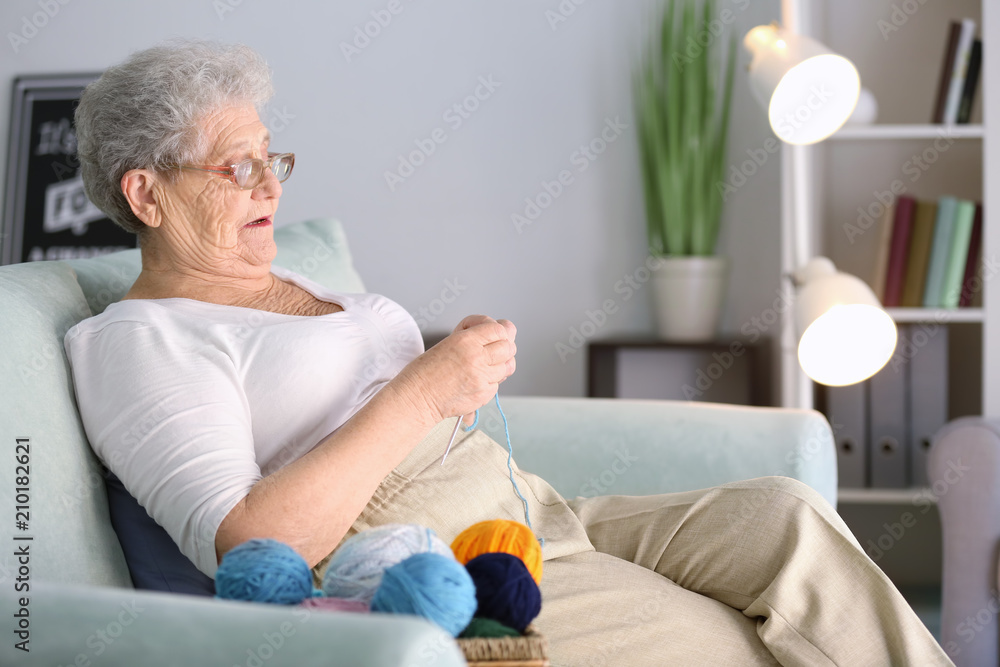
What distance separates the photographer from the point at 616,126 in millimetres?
2518

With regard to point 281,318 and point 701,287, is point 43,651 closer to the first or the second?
point 281,318

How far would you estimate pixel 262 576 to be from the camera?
0.63 meters

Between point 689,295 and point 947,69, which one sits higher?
point 947,69

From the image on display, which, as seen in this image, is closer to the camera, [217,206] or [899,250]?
[217,206]

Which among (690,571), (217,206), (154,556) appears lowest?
(690,571)

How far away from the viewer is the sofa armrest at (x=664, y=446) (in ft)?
4.40

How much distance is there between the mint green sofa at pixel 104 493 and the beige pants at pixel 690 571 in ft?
0.74

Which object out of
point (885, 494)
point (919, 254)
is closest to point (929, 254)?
point (919, 254)

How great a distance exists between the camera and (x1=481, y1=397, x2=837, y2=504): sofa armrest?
1342 millimetres

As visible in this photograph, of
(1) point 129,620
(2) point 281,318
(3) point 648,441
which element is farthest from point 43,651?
(3) point 648,441

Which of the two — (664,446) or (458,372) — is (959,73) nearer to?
(664,446)

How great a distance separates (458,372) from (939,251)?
145 cm

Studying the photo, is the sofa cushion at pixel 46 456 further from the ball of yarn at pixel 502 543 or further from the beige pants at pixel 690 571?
the ball of yarn at pixel 502 543
